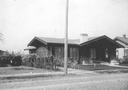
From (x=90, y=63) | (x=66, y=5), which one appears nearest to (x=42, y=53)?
(x=90, y=63)

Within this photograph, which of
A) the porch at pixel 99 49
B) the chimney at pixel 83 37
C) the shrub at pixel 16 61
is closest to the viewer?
the shrub at pixel 16 61

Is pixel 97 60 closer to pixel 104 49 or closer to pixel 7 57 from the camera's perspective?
pixel 104 49

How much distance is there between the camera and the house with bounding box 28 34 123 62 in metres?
27.3

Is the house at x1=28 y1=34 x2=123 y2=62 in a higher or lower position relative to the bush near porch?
higher

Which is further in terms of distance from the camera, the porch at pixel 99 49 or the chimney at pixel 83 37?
the chimney at pixel 83 37

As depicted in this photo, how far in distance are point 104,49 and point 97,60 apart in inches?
89.6

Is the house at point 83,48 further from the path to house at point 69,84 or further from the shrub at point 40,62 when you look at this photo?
the path to house at point 69,84

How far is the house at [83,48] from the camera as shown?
2734 cm

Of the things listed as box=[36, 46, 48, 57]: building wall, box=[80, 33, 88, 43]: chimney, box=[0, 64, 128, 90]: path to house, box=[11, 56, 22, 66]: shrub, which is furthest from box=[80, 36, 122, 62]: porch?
box=[0, 64, 128, 90]: path to house

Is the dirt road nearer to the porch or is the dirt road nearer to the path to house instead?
the path to house

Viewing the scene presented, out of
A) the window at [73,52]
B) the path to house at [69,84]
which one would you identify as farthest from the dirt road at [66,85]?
the window at [73,52]

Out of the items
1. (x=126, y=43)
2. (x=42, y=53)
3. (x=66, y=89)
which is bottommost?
(x=66, y=89)

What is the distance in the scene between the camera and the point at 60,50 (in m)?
27.7

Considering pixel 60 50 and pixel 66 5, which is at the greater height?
pixel 66 5
